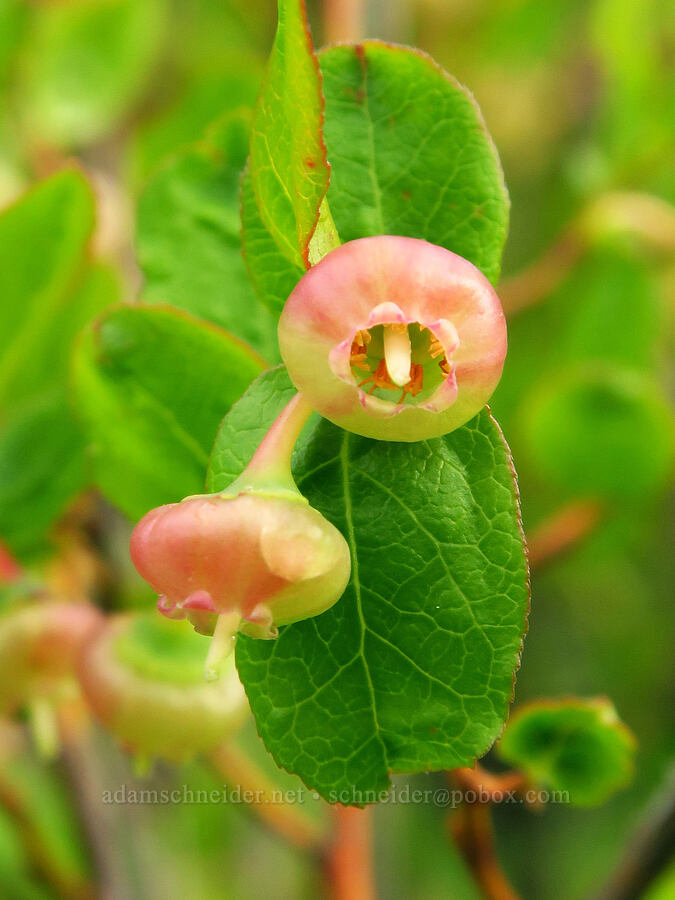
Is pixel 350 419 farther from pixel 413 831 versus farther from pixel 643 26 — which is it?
pixel 413 831

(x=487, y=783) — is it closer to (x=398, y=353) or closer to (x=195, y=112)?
(x=398, y=353)

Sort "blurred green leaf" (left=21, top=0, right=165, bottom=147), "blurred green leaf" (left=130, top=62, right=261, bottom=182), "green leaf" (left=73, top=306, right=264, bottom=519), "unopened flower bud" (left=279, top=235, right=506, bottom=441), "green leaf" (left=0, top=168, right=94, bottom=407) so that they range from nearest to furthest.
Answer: "unopened flower bud" (left=279, top=235, right=506, bottom=441) < "green leaf" (left=73, top=306, right=264, bottom=519) < "green leaf" (left=0, top=168, right=94, bottom=407) < "blurred green leaf" (left=130, top=62, right=261, bottom=182) < "blurred green leaf" (left=21, top=0, right=165, bottom=147)

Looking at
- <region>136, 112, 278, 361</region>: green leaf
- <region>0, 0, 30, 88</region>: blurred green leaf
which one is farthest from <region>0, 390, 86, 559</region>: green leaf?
<region>0, 0, 30, 88</region>: blurred green leaf

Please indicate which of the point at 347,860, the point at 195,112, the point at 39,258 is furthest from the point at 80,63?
the point at 347,860

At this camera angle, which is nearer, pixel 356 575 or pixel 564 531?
pixel 356 575

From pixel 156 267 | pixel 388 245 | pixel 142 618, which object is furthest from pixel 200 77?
pixel 388 245

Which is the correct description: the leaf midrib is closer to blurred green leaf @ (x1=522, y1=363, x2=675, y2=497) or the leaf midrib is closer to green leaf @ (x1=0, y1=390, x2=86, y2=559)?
green leaf @ (x1=0, y1=390, x2=86, y2=559)
